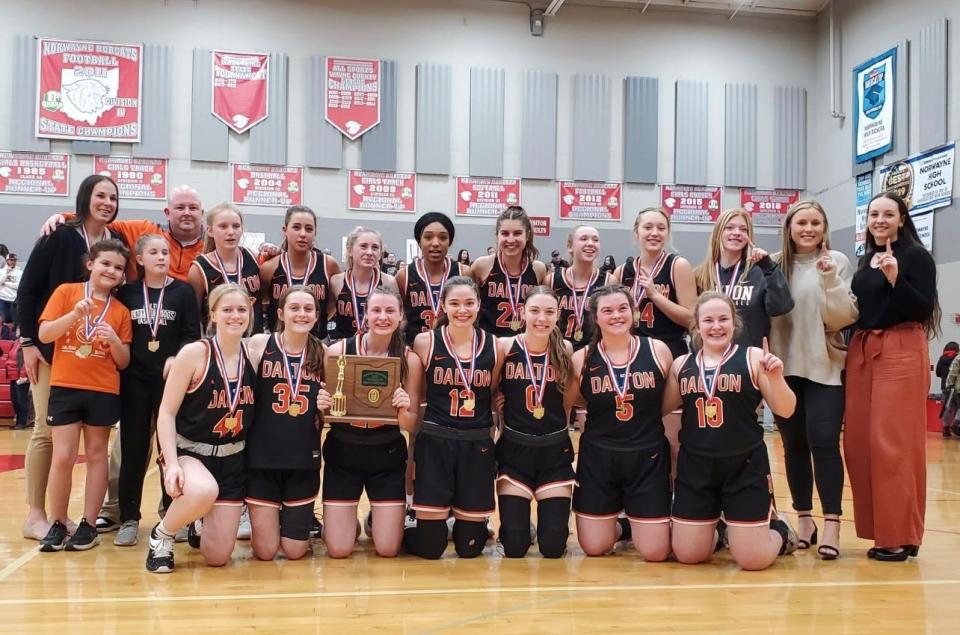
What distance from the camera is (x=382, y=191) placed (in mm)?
15172

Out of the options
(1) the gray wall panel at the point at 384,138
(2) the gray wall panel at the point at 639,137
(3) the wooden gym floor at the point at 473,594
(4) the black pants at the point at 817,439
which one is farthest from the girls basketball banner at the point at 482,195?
(3) the wooden gym floor at the point at 473,594

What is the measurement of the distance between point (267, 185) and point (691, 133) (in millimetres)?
8158

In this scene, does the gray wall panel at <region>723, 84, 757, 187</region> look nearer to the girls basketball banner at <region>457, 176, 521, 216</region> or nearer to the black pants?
the girls basketball banner at <region>457, 176, 521, 216</region>

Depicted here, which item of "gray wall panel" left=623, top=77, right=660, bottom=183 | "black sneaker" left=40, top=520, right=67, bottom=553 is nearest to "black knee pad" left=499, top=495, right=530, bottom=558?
"black sneaker" left=40, top=520, right=67, bottom=553

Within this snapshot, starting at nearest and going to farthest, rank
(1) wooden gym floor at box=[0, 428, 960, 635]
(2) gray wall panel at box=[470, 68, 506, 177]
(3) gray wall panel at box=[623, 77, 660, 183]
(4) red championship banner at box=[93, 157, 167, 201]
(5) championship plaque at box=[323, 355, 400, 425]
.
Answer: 1. (1) wooden gym floor at box=[0, 428, 960, 635]
2. (5) championship plaque at box=[323, 355, 400, 425]
3. (4) red championship banner at box=[93, 157, 167, 201]
4. (2) gray wall panel at box=[470, 68, 506, 177]
5. (3) gray wall panel at box=[623, 77, 660, 183]

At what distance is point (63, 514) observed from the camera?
4336 mm

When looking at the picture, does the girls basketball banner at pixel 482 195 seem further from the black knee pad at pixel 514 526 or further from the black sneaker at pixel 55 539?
the black sneaker at pixel 55 539

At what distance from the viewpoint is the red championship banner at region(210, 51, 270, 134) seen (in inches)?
575

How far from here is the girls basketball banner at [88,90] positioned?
14.0 meters

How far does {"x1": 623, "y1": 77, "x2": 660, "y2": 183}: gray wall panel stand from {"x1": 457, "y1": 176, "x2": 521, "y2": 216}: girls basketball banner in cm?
235

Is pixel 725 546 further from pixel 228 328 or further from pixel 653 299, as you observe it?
pixel 228 328

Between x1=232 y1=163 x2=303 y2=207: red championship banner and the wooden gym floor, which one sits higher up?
x1=232 y1=163 x2=303 y2=207: red championship banner

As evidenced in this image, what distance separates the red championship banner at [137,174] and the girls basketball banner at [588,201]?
7277 mm

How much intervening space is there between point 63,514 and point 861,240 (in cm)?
1421
